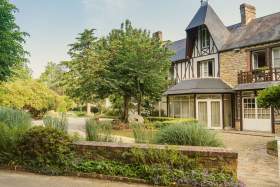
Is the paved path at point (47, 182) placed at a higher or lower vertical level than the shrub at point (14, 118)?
lower

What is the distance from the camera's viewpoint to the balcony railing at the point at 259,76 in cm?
1842

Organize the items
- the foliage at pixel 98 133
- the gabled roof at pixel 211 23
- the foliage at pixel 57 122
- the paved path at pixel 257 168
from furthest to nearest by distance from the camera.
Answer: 1. the gabled roof at pixel 211 23
2. the foliage at pixel 57 122
3. the foliage at pixel 98 133
4. the paved path at pixel 257 168

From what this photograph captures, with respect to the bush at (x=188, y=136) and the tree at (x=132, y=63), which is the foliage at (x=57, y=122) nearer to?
the bush at (x=188, y=136)

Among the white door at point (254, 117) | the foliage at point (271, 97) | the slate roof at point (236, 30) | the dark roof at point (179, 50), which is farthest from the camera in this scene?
the dark roof at point (179, 50)

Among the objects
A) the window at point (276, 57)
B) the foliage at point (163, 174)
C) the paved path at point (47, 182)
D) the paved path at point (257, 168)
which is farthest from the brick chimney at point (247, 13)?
the paved path at point (47, 182)

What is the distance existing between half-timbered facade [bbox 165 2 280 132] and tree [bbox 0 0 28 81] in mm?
12380

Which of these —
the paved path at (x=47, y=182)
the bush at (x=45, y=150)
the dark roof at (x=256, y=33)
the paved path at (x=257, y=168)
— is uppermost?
the dark roof at (x=256, y=33)

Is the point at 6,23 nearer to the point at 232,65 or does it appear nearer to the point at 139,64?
the point at 139,64

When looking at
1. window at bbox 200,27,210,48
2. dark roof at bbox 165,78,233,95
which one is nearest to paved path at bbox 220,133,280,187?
dark roof at bbox 165,78,233,95

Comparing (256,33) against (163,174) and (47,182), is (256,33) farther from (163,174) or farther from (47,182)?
(47,182)

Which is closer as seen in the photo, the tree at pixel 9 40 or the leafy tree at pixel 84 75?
the tree at pixel 9 40

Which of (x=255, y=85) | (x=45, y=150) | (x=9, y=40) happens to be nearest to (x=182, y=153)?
(x=45, y=150)

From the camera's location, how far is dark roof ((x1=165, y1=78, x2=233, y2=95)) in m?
21.2

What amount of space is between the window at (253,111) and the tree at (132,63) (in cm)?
614
